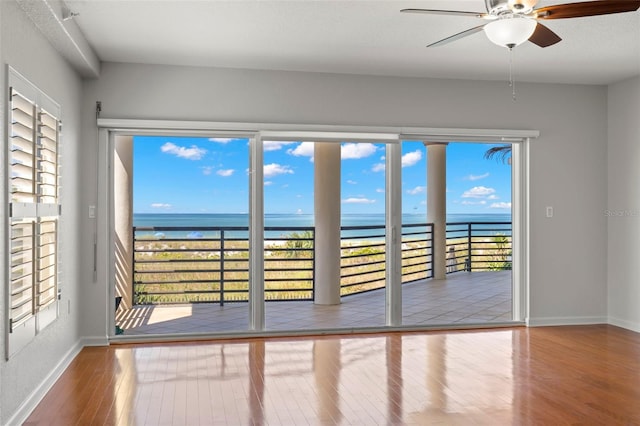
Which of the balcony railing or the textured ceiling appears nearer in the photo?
the textured ceiling

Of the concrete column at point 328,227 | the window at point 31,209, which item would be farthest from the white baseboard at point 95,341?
the concrete column at point 328,227

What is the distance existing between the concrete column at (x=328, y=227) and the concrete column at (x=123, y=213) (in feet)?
5.88

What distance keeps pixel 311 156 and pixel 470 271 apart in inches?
125

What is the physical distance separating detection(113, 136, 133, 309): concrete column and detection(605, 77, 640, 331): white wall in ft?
15.8

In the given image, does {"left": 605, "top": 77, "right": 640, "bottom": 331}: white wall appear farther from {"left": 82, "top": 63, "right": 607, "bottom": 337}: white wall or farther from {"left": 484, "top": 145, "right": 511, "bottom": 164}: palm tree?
{"left": 484, "top": 145, "right": 511, "bottom": 164}: palm tree

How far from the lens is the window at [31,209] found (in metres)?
3.09

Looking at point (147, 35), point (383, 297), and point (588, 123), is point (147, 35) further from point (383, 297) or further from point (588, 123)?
point (588, 123)

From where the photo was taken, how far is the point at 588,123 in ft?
19.9

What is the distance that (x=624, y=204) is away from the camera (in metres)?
5.88

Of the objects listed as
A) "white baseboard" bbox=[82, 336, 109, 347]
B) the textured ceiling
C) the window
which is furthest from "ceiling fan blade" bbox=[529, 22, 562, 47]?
"white baseboard" bbox=[82, 336, 109, 347]

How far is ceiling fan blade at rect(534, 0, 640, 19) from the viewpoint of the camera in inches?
111

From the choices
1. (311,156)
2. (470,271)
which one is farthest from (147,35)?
(470,271)

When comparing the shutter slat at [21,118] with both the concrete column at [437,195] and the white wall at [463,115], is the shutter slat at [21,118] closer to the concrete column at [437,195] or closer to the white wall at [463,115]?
the white wall at [463,115]

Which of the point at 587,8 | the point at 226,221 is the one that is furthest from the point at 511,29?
the point at 226,221
